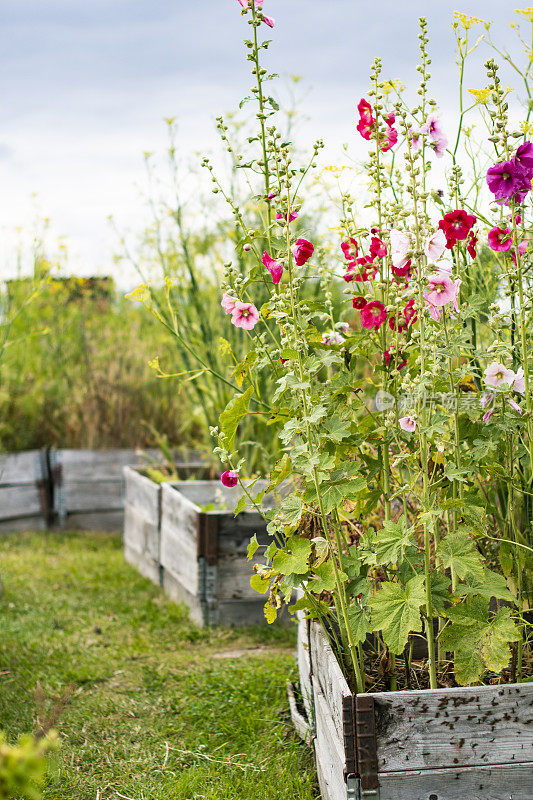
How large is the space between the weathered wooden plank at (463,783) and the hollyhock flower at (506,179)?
1.15 m

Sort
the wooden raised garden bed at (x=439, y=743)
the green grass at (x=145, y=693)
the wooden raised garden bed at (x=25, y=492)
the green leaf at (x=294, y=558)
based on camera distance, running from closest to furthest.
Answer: the wooden raised garden bed at (x=439, y=743) < the green leaf at (x=294, y=558) < the green grass at (x=145, y=693) < the wooden raised garden bed at (x=25, y=492)

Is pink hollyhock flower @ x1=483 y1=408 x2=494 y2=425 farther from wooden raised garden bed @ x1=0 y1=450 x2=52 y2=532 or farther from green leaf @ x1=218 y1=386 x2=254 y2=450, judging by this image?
wooden raised garden bed @ x1=0 y1=450 x2=52 y2=532

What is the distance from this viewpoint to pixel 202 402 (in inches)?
160

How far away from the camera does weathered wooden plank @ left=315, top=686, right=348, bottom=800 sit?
1.51m

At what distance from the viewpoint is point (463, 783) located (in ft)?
4.65

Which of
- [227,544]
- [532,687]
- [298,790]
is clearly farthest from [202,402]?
[532,687]

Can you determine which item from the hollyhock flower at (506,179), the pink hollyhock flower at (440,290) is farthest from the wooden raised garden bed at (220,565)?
the hollyhock flower at (506,179)

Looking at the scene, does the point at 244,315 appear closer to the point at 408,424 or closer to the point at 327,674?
the point at 408,424

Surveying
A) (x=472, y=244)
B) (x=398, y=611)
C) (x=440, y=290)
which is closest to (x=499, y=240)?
(x=472, y=244)

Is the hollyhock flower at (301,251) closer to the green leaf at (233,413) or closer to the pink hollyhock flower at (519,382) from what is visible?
the green leaf at (233,413)

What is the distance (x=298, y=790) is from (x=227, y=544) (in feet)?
4.37

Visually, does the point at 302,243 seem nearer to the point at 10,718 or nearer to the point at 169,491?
the point at 10,718

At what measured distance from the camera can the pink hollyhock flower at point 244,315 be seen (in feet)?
5.57

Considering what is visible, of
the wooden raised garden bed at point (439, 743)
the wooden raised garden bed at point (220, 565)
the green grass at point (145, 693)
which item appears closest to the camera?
the wooden raised garden bed at point (439, 743)
